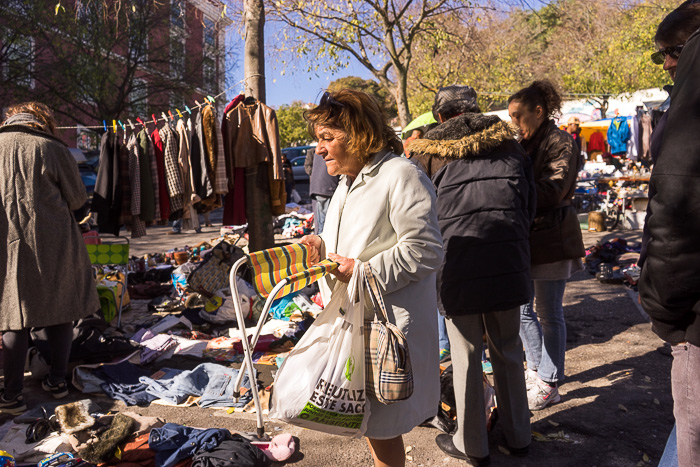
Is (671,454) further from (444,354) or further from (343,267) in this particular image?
(444,354)

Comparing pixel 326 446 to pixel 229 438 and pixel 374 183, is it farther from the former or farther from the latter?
pixel 374 183

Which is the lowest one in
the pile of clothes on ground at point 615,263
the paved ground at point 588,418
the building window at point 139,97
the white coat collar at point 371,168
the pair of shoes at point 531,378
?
the paved ground at point 588,418

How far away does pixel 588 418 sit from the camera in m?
3.72

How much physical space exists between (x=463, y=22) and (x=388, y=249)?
13037 mm

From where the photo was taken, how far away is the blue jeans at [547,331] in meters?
3.77

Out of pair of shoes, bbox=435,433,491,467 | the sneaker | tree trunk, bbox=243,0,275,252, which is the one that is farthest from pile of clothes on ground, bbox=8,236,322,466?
the sneaker

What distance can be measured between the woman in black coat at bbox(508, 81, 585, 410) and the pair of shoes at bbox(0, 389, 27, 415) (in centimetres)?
361

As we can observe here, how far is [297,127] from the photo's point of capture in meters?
43.7

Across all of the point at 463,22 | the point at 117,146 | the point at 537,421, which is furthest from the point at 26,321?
the point at 463,22

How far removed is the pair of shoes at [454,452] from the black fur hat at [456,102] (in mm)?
1869

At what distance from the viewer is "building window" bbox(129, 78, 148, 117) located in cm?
1883

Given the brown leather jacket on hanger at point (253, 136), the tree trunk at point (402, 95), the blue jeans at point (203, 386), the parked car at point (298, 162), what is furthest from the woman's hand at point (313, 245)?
the parked car at point (298, 162)

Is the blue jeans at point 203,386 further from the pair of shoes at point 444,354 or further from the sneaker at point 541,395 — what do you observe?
the sneaker at point 541,395

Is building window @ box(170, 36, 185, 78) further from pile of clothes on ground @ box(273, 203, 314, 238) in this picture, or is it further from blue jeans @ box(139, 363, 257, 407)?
blue jeans @ box(139, 363, 257, 407)
